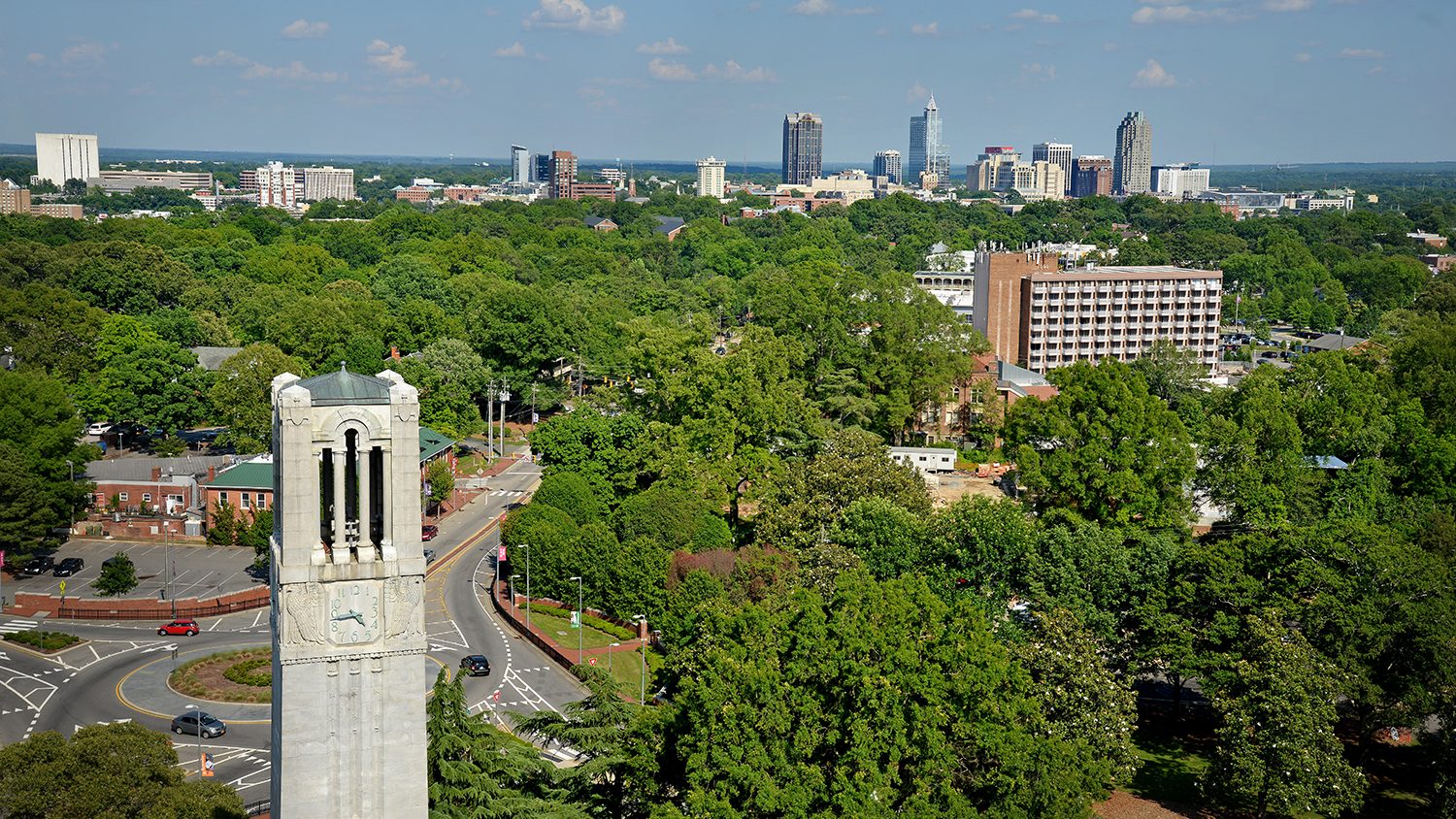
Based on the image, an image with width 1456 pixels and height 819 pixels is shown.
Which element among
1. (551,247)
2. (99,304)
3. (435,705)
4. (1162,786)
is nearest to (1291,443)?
(1162,786)

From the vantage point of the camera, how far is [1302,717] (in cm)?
4431

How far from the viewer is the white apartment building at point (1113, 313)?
129750 mm

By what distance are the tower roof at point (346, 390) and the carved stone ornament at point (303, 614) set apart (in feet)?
12.5

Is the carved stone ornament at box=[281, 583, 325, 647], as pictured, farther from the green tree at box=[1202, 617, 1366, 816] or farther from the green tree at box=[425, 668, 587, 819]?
the green tree at box=[1202, 617, 1366, 816]

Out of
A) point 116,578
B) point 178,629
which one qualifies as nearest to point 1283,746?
point 178,629

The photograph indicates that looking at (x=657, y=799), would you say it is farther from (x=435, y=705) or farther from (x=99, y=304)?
(x=99, y=304)

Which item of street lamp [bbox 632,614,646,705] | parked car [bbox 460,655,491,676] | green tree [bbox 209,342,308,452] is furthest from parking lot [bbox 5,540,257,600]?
street lamp [bbox 632,614,646,705]

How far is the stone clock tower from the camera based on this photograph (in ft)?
89.6

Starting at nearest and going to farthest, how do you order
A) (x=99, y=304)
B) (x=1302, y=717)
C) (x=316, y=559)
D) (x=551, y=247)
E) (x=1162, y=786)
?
(x=316, y=559) → (x=1302, y=717) → (x=1162, y=786) → (x=99, y=304) → (x=551, y=247)

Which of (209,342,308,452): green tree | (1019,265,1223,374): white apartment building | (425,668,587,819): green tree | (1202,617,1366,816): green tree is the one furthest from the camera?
(1019,265,1223,374): white apartment building

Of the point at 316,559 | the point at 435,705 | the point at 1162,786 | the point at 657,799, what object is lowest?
the point at 1162,786

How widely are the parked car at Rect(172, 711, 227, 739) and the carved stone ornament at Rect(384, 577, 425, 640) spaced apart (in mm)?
29581

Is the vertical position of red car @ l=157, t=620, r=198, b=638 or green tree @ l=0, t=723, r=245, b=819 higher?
green tree @ l=0, t=723, r=245, b=819

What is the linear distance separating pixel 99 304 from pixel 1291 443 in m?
102
